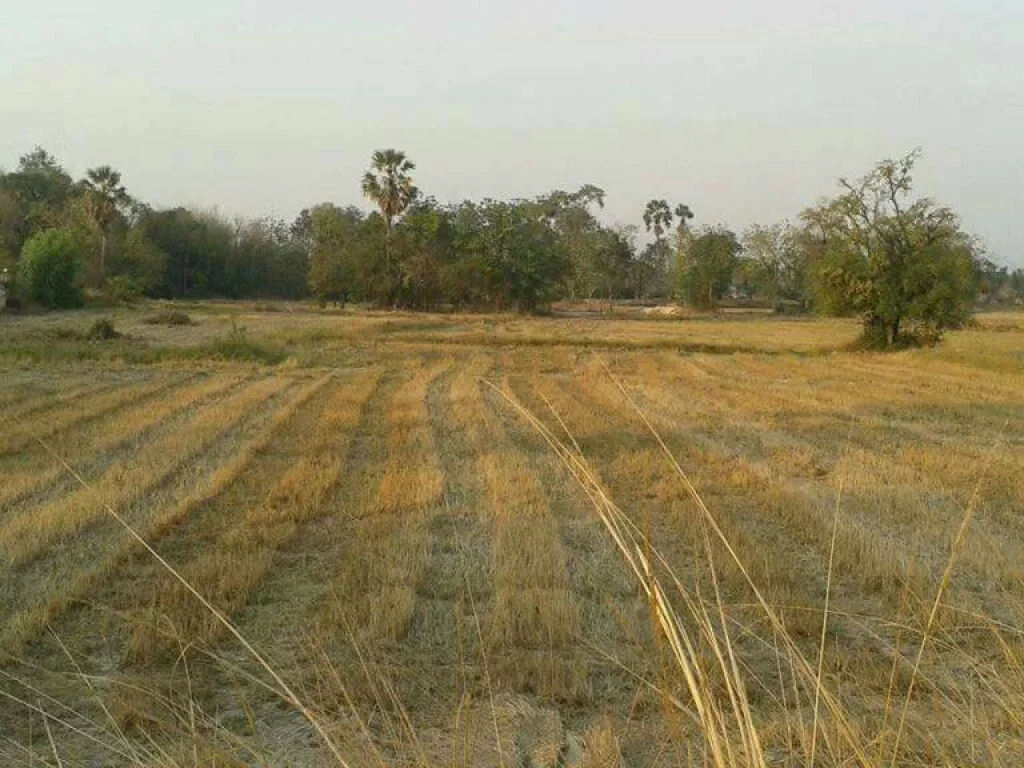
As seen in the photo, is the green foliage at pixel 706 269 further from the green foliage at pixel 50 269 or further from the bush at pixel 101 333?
the bush at pixel 101 333

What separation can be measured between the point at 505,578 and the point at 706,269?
83520 mm

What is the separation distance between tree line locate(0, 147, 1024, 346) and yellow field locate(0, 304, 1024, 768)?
18066 mm

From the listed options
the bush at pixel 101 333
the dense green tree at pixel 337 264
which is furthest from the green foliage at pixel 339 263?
the bush at pixel 101 333

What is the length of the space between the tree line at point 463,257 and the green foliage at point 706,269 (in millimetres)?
130

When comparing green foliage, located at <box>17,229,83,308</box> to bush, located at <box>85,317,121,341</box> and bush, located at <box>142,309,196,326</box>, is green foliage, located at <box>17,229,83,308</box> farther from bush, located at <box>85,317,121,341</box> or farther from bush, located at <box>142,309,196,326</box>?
bush, located at <box>85,317,121,341</box>

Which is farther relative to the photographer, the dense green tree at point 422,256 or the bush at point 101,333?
the dense green tree at point 422,256

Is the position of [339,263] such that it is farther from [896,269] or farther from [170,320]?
[896,269]

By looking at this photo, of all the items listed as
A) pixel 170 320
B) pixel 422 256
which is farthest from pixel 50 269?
pixel 422 256

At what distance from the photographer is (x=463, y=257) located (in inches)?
2911

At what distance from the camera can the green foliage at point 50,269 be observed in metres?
58.5

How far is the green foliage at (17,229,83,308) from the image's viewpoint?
58531 millimetres

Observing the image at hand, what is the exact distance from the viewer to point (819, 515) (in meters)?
9.30

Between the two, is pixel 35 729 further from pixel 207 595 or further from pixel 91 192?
pixel 91 192

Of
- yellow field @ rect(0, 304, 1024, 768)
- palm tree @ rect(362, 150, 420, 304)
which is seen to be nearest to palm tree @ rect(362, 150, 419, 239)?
palm tree @ rect(362, 150, 420, 304)
